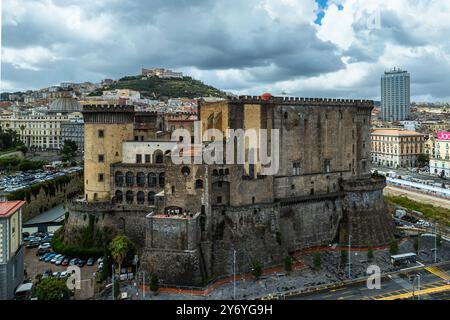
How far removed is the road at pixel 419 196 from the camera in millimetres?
75000

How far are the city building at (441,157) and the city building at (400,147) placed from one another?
10648 millimetres

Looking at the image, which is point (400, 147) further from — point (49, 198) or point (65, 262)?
point (65, 262)

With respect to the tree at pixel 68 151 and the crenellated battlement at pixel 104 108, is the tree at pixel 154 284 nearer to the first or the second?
the crenellated battlement at pixel 104 108

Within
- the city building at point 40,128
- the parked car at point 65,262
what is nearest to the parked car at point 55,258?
the parked car at point 65,262

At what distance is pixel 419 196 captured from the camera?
8056 centimetres

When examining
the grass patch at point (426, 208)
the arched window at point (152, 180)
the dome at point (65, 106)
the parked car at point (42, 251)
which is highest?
the dome at point (65, 106)

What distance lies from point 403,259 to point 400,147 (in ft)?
254

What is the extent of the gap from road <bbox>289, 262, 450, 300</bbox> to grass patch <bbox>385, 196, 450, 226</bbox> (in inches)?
920

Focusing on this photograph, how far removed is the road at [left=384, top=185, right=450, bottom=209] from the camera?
75.0 meters

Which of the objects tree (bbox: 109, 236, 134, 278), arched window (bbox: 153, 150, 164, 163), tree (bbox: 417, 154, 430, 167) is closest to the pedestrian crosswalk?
tree (bbox: 109, 236, 134, 278)

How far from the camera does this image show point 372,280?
42750mm

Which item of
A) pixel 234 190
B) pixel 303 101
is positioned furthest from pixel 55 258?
pixel 303 101
